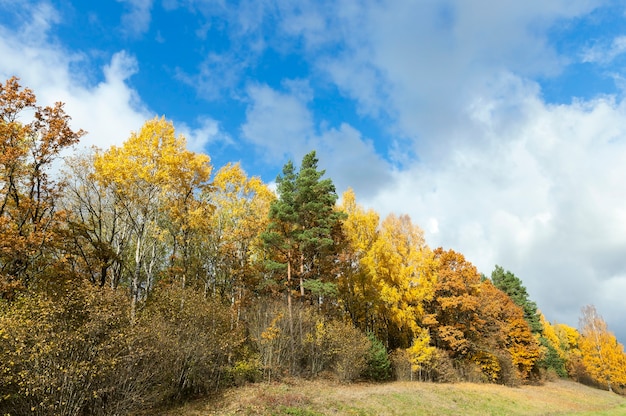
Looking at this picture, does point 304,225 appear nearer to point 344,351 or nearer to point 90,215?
point 344,351

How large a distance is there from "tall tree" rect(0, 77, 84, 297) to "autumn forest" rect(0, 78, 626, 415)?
0.07 meters

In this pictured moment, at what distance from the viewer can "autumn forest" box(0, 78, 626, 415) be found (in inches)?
386

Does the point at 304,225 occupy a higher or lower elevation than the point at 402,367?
higher

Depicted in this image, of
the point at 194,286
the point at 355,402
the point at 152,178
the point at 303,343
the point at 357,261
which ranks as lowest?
the point at 355,402

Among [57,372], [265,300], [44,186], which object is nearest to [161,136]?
[44,186]

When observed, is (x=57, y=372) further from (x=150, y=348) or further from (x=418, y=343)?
(x=418, y=343)

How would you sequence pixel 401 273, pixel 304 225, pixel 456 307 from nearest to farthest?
pixel 304 225 → pixel 401 273 → pixel 456 307

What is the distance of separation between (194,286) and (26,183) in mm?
8736

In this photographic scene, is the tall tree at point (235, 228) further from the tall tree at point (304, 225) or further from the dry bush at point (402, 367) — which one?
the dry bush at point (402, 367)

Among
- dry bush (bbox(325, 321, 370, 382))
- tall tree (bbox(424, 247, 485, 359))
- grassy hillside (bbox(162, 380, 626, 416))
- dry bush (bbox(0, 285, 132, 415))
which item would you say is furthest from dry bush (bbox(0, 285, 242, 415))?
tall tree (bbox(424, 247, 485, 359))

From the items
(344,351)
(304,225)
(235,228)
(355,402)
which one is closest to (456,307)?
(344,351)

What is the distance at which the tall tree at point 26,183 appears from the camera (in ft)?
45.2

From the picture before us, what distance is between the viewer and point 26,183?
15828 mm

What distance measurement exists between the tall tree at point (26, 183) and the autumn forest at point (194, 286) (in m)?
0.07
